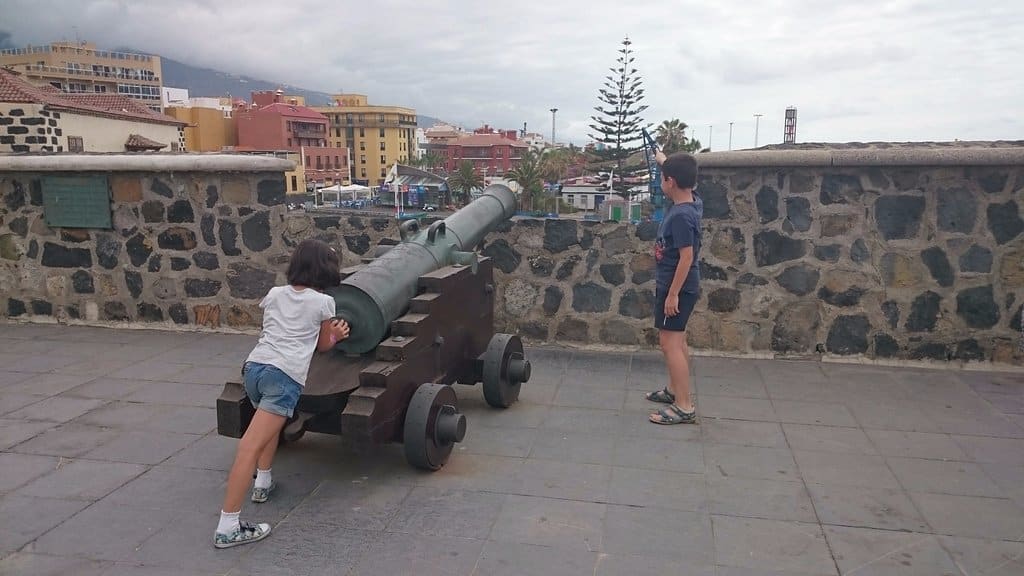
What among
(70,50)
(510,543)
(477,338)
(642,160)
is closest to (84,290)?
(477,338)

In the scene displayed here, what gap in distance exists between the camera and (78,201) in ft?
22.5

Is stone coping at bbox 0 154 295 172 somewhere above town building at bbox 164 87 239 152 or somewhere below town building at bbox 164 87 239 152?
below

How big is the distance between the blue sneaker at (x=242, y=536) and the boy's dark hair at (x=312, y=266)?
103 centimetres

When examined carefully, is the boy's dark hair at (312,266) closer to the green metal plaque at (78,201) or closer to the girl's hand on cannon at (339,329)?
the girl's hand on cannon at (339,329)

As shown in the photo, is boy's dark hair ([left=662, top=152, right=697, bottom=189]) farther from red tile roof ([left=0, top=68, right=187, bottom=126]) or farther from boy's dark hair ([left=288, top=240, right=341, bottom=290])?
red tile roof ([left=0, top=68, right=187, bottom=126])

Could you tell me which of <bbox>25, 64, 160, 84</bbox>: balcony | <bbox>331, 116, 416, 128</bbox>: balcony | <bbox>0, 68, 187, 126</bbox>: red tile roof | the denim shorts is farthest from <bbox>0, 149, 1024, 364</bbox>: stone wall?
<bbox>331, 116, 416, 128</bbox>: balcony

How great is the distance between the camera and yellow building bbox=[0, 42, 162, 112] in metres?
79.8

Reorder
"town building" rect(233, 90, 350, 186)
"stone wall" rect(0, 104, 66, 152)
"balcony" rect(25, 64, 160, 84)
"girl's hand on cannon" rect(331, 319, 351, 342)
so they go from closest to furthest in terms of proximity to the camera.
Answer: "girl's hand on cannon" rect(331, 319, 351, 342) → "stone wall" rect(0, 104, 66, 152) → "town building" rect(233, 90, 350, 186) → "balcony" rect(25, 64, 160, 84)

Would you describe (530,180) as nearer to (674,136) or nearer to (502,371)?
(674,136)

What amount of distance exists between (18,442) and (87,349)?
7.13 feet

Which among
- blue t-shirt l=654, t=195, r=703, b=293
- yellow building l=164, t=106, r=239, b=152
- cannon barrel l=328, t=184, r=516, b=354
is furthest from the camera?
yellow building l=164, t=106, r=239, b=152

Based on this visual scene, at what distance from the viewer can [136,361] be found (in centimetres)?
580

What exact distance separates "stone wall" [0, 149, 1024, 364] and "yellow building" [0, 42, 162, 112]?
77703mm

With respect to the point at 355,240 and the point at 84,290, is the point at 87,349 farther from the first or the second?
the point at 355,240
